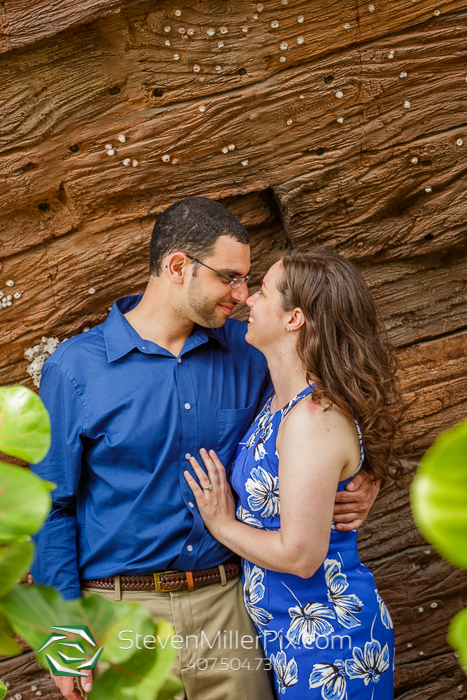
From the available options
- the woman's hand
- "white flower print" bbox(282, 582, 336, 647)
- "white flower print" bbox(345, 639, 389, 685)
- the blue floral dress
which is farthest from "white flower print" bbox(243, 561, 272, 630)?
"white flower print" bbox(345, 639, 389, 685)

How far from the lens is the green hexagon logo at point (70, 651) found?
408 mm

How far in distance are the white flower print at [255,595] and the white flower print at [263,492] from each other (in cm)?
27

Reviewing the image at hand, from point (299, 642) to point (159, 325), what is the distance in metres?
1.36

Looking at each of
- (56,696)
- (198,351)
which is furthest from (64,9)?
(56,696)

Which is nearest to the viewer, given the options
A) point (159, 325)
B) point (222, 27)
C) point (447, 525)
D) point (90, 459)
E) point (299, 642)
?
point (447, 525)

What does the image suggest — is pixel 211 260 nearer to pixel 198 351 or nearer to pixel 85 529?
pixel 198 351

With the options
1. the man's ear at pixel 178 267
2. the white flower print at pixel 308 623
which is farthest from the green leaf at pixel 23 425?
the man's ear at pixel 178 267

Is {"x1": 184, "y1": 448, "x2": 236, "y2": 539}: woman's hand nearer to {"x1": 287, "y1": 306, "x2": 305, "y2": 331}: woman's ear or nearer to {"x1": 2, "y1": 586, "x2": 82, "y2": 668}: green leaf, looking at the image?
{"x1": 287, "y1": 306, "x2": 305, "y2": 331}: woman's ear

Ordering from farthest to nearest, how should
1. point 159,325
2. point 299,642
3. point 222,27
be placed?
point 222,27, point 159,325, point 299,642

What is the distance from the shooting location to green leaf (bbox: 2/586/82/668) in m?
0.41

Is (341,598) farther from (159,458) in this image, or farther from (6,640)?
(6,640)

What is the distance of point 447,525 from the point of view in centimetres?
32

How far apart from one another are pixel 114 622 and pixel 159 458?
74.3 inches

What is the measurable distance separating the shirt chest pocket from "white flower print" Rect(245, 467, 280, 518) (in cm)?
29
